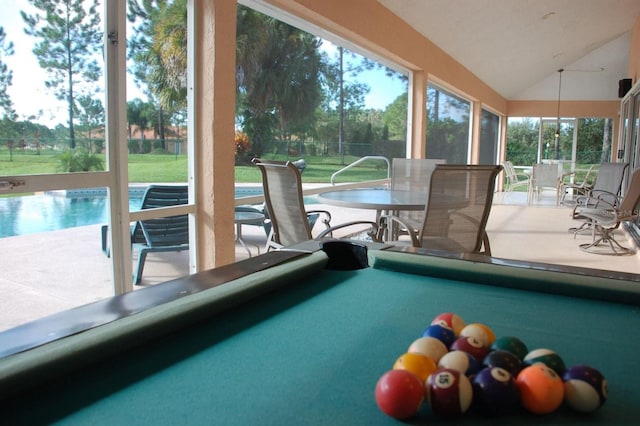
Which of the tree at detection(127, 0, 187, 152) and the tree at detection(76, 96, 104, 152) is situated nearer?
the tree at detection(76, 96, 104, 152)

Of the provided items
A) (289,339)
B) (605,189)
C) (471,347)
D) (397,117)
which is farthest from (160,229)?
(605,189)

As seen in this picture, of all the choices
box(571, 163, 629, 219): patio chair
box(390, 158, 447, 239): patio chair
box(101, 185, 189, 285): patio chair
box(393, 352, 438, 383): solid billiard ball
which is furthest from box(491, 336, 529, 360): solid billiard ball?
box(571, 163, 629, 219): patio chair

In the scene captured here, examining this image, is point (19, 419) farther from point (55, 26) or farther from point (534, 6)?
point (534, 6)

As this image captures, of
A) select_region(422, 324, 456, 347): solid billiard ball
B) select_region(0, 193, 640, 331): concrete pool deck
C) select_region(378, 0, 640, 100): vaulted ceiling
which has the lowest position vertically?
select_region(0, 193, 640, 331): concrete pool deck

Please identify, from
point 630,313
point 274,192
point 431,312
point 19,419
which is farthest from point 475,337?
point 274,192

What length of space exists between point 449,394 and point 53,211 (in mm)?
2371

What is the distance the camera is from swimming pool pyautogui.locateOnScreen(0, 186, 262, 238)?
88.0 inches

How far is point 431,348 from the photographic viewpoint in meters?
0.82

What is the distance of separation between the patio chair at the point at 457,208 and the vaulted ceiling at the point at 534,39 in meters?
2.84

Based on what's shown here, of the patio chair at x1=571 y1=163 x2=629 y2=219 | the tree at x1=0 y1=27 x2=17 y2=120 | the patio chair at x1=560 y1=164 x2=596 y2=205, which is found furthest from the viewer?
the patio chair at x1=560 y1=164 x2=596 y2=205

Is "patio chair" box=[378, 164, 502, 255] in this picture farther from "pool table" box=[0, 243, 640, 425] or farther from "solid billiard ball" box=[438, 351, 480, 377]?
"solid billiard ball" box=[438, 351, 480, 377]

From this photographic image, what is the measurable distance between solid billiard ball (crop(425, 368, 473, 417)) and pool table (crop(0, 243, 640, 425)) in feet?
0.09

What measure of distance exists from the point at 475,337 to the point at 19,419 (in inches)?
28.5

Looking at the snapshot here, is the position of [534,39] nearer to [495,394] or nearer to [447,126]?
[447,126]
